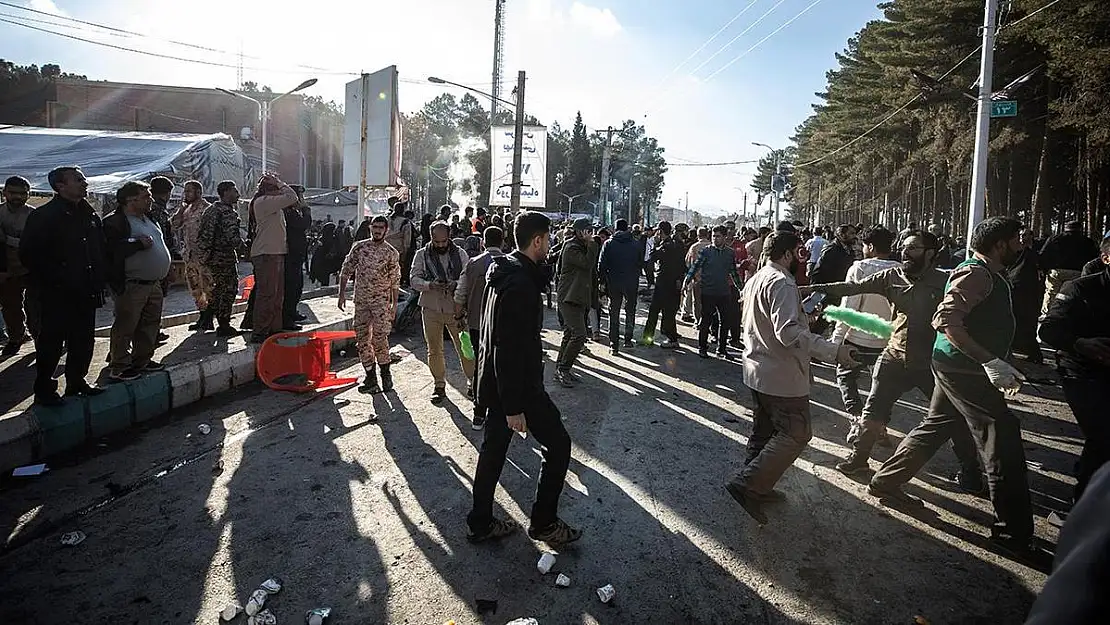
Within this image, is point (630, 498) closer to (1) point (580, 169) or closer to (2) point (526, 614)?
(2) point (526, 614)

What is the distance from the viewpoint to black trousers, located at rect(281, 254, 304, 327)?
29.3 ft

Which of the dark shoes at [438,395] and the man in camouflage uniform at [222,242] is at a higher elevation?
the man in camouflage uniform at [222,242]

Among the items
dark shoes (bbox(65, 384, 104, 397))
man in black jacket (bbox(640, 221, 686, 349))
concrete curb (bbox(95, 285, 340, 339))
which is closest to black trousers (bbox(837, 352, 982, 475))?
man in black jacket (bbox(640, 221, 686, 349))

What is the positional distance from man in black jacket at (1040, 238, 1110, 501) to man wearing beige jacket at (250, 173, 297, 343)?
769 centimetres

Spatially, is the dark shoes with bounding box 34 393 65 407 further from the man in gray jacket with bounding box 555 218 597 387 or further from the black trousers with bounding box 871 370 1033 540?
the black trousers with bounding box 871 370 1033 540

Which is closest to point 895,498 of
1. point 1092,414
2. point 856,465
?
point 856,465

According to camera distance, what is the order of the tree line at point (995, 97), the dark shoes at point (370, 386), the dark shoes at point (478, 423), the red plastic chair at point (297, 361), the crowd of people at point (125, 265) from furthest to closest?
the tree line at point (995, 97), the red plastic chair at point (297, 361), the dark shoes at point (370, 386), the dark shoes at point (478, 423), the crowd of people at point (125, 265)

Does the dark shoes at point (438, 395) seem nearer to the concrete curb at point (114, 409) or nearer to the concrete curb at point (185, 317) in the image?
the concrete curb at point (114, 409)

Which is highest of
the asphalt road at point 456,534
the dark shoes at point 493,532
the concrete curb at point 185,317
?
the concrete curb at point 185,317

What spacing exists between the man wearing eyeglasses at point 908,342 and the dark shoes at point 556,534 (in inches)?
96.1

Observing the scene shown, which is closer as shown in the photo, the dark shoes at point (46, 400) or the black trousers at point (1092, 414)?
the black trousers at point (1092, 414)

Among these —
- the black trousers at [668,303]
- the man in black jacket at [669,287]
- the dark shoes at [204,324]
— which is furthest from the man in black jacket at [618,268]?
the dark shoes at [204,324]

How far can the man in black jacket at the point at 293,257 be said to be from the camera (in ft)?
28.8

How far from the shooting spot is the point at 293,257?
29.2ft
